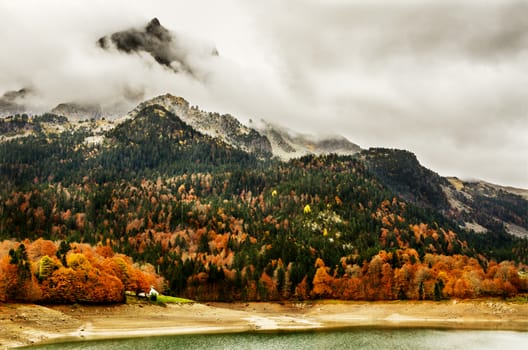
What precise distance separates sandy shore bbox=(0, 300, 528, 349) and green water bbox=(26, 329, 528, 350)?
7.68 m

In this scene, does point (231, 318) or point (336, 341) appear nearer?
point (336, 341)

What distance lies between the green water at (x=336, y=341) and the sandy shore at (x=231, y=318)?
302 inches

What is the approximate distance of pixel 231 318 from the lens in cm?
10588

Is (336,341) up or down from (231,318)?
down

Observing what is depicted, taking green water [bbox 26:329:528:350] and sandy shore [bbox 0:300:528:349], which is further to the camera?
sandy shore [bbox 0:300:528:349]

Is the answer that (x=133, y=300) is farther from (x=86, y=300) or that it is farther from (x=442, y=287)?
(x=442, y=287)

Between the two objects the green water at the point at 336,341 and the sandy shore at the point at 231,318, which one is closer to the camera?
the green water at the point at 336,341

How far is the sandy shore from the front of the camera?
7444 cm

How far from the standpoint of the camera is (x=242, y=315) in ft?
370

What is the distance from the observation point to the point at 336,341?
7450 centimetres

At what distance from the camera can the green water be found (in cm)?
6756

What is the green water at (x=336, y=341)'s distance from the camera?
6756 centimetres

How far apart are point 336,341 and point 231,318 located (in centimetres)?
3747

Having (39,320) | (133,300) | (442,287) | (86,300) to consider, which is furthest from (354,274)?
(39,320)
